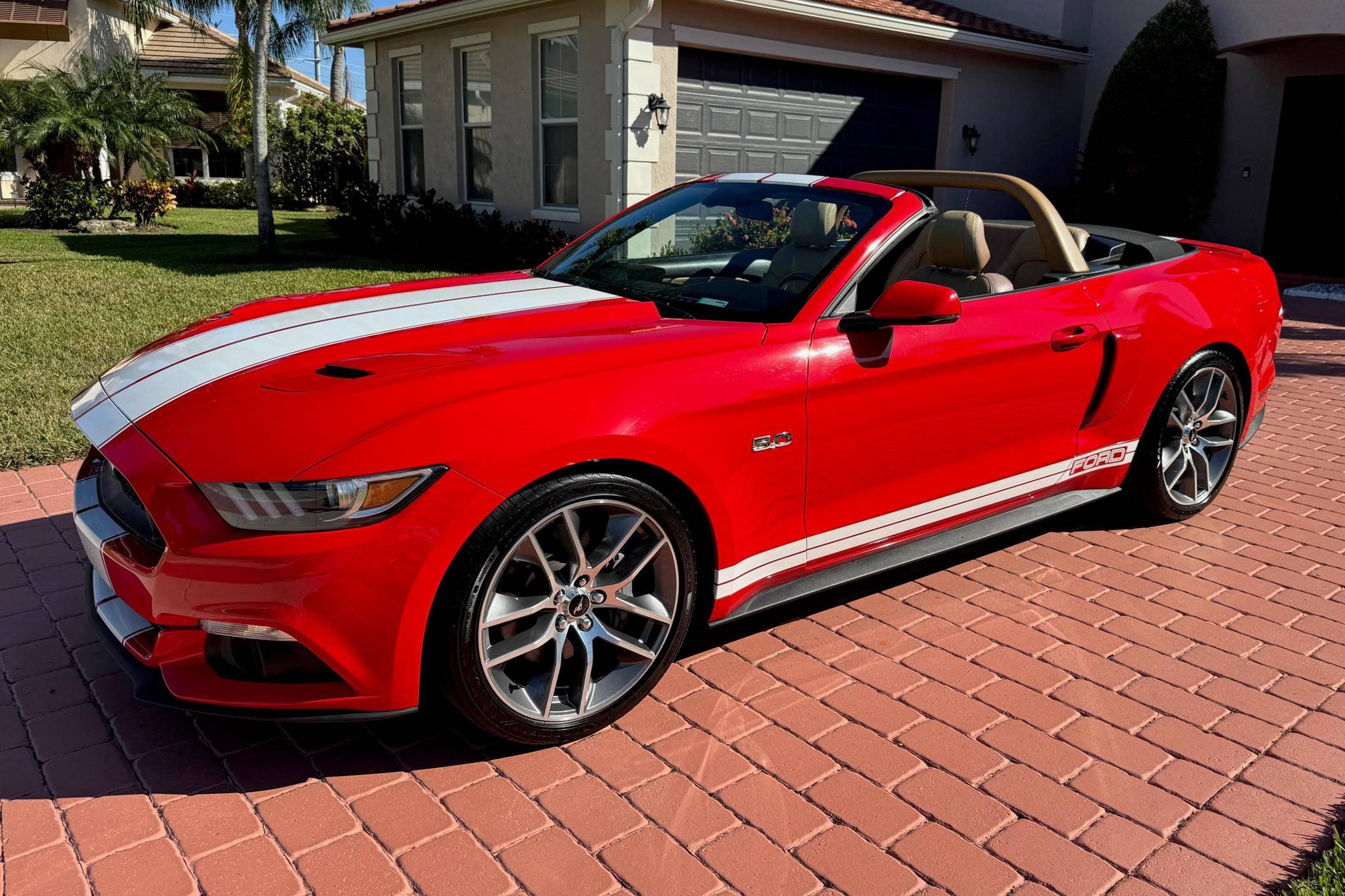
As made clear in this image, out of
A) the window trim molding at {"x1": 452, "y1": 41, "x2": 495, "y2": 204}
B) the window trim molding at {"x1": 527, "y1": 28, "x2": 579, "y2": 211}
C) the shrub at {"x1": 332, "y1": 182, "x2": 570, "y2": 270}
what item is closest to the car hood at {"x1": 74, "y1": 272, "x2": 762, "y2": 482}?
the shrub at {"x1": 332, "y1": 182, "x2": 570, "y2": 270}

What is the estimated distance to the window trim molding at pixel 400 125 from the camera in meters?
16.2

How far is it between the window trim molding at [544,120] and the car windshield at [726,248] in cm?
897

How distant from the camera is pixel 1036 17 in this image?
17.1 meters

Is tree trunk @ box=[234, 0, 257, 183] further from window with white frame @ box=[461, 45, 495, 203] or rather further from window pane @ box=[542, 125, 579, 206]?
window pane @ box=[542, 125, 579, 206]

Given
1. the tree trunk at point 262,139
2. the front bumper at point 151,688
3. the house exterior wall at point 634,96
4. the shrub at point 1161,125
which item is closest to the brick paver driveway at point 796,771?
the front bumper at point 151,688

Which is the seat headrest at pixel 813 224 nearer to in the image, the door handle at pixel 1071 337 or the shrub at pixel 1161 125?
the door handle at pixel 1071 337

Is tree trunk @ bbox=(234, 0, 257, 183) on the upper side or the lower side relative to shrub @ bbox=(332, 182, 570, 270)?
upper

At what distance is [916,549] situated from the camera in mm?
3879

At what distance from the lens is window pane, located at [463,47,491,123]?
47.4 feet

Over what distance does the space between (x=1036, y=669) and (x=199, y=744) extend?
272cm

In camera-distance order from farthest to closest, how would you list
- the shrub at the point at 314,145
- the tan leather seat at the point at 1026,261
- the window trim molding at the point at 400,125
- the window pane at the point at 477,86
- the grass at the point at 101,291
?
the shrub at the point at 314,145 → the window trim molding at the point at 400,125 → the window pane at the point at 477,86 → the grass at the point at 101,291 → the tan leather seat at the point at 1026,261

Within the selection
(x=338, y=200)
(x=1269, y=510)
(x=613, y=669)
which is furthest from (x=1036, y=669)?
(x=338, y=200)

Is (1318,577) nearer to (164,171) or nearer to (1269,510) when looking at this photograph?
(1269,510)

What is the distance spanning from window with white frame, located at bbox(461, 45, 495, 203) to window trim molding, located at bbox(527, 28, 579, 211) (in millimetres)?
1092
